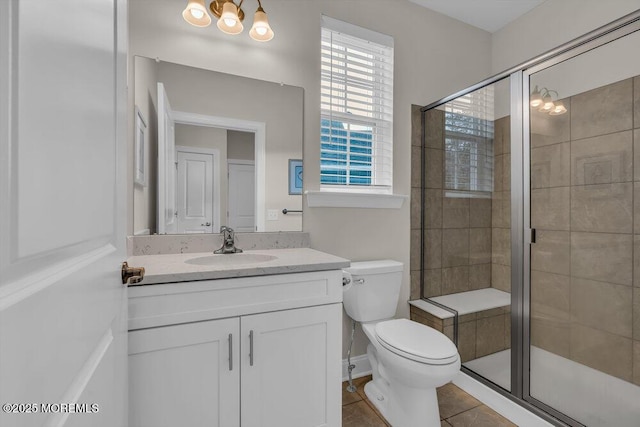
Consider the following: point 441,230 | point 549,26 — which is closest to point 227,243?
point 441,230

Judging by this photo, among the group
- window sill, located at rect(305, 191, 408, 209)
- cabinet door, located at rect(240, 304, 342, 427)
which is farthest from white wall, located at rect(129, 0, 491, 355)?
cabinet door, located at rect(240, 304, 342, 427)

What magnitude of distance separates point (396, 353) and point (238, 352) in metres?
0.74

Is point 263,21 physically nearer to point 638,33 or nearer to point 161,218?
point 161,218

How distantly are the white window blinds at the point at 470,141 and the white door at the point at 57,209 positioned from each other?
6.72 feet

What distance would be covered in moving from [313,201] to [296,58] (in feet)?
2.94

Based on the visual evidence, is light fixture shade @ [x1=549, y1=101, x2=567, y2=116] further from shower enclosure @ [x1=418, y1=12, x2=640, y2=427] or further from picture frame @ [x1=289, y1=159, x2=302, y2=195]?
picture frame @ [x1=289, y1=159, x2=302, y2=195]

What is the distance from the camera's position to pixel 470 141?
6.89ft

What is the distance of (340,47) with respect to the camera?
6.61ft

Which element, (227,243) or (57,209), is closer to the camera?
(57,209)

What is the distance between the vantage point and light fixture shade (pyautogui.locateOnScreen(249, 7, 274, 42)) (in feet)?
5.00

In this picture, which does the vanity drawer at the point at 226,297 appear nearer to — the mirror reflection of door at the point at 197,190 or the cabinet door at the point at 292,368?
the cabinet door at the point at 292,368

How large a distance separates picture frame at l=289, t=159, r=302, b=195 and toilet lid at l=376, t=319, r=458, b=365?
93 cm

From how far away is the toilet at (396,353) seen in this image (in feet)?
4.44

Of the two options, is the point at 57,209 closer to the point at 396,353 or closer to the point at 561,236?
the point at 396,353
